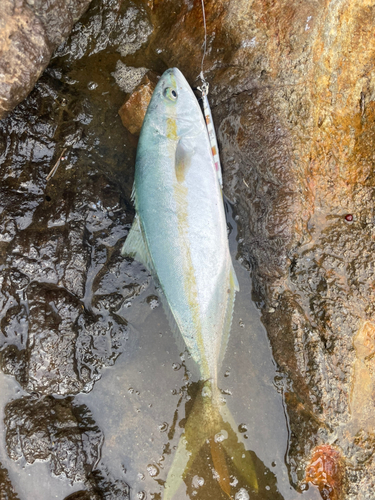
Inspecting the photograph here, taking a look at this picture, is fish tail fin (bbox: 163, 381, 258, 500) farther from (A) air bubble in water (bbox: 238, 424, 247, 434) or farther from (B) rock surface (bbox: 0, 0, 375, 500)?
(B) rock surface (bbox: 0, 0, 375, 500)

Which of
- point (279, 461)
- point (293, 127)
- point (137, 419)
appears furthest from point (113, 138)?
point (279, 461)

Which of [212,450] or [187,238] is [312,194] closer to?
[187,238]

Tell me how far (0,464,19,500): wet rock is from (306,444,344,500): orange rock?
2033 mm

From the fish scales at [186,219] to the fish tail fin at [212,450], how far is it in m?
0.36

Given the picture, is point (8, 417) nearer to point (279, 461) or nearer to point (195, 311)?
point (195, 311)

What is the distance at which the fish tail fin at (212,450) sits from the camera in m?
2.56

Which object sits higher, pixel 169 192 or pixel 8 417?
pixel 169 192

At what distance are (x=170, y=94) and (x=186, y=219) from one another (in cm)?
90

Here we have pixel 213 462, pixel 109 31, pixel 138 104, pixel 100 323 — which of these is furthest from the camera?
pixel 109 31

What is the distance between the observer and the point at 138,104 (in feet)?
9.53

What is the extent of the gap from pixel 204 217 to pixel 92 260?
1043 millimetres

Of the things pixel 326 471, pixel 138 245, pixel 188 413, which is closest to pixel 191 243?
pixel 138 245

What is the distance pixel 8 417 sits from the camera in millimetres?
2541

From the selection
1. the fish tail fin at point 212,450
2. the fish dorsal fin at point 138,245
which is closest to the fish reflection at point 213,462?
the fish tail fin at point 212,450
